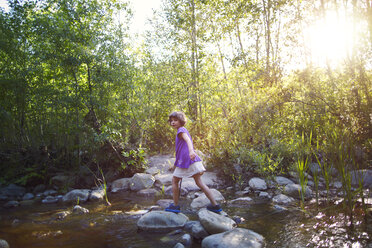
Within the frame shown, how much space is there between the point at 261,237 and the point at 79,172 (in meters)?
5.98

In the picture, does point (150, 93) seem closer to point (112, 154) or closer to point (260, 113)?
point (112, 154)

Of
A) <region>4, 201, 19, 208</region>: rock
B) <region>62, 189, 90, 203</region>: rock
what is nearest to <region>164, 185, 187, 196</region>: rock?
<region>62, 189, 90, 203</region>: rock

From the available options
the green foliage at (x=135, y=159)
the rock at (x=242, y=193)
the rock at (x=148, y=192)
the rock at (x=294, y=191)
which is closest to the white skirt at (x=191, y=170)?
the rock at (x=242, y=193)

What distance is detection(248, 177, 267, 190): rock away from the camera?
5934mm

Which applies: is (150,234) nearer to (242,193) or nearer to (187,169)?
(187,169)

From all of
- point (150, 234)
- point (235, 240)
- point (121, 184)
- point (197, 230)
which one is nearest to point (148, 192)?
point (121, 184)

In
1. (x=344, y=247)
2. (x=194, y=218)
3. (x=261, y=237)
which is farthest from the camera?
(x=194, y=218)

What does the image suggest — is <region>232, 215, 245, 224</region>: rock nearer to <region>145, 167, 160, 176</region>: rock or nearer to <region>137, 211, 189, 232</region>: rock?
<region>137, 211, 189, 232</region>: rock

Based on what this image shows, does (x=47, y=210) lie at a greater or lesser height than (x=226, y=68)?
lesser

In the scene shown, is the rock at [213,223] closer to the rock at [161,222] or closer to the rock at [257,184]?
the rock at [161,222]

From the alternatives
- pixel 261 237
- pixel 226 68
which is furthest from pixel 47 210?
pixel 226 68

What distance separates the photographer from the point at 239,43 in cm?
988

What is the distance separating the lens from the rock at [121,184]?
23.8 feet

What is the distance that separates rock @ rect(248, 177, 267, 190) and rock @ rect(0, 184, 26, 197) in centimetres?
617
